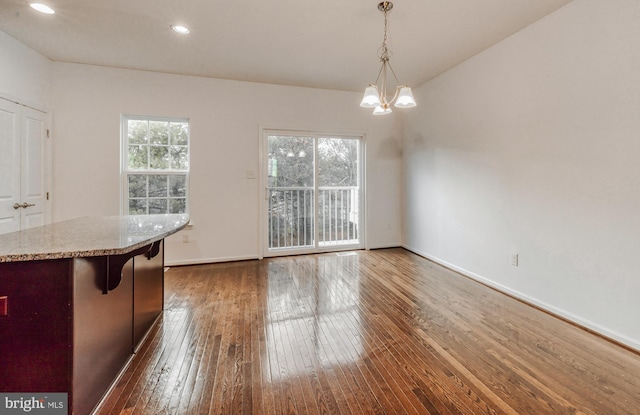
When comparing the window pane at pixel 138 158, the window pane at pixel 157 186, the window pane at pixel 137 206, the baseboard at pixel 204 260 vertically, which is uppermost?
the window pane at pixel 138 158

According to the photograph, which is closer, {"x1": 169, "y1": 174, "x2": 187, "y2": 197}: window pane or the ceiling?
the ceiling

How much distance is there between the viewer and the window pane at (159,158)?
3818mm

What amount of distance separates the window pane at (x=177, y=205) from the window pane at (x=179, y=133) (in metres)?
0.82

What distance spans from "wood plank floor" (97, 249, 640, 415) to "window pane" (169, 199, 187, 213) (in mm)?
1336

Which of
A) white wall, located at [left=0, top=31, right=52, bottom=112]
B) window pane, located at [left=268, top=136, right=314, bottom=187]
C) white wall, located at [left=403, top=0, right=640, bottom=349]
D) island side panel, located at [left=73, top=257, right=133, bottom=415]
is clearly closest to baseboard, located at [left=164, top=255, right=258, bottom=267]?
window pane, located at [left=268, top=136, right=314, bottom=187]

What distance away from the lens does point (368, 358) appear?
180 cm

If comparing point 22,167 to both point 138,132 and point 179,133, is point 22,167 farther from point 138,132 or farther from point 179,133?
Result: point 179,133

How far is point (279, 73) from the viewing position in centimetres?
377

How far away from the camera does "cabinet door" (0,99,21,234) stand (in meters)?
2.84

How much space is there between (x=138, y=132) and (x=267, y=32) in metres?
2.33

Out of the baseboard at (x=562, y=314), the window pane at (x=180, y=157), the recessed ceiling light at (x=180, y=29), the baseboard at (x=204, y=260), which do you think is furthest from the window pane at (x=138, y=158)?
the baseboard at (x=562, y=314)

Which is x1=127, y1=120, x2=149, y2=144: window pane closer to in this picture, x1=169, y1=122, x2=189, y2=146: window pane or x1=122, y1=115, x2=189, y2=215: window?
x1=122, y1=115, x2=189, y2=215: window

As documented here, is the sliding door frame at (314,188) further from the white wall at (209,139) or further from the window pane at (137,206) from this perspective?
the window pane at (137,206)

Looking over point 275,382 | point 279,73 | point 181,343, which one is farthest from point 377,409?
point 279,73
